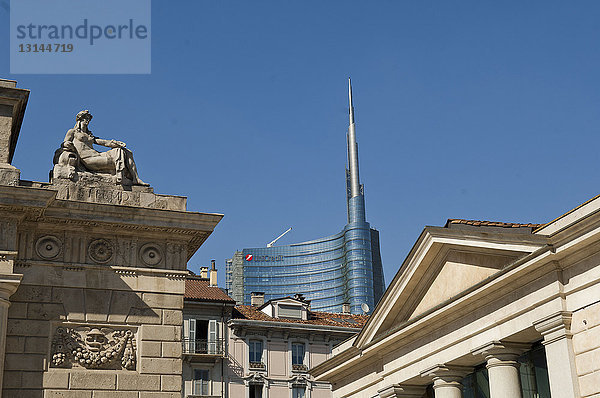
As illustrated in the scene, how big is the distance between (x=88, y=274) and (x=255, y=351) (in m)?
34.8

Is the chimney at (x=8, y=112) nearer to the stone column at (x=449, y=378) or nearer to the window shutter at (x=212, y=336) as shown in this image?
the stone column at (x=449, y=378)

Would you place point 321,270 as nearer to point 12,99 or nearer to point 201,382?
point 201,382

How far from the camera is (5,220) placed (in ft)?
58.6

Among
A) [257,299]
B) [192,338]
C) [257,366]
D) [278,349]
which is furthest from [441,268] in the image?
[257,299]

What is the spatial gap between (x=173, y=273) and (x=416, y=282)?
35.9ft

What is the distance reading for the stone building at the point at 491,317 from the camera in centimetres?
2016

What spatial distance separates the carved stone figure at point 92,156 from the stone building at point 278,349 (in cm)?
3258

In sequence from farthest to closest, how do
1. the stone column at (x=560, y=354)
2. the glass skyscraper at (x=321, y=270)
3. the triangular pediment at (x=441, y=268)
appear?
the glass skyscraper at (x=321, y=270)
the triangular pediment at (x=441, y=268)
the stone column at (x=560, y=354)

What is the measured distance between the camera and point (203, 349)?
50.2 m

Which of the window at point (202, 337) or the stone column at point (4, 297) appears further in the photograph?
the window at point (202, 337)

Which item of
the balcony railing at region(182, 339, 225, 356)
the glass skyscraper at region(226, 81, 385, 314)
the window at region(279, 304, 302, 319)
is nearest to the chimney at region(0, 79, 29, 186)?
the balcony railing at region(182, 339, 225, 356)

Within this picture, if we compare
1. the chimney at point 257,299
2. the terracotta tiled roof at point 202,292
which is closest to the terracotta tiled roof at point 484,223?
the terracotta tiled roof at point 202,292

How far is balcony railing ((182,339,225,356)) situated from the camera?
49.4 meters

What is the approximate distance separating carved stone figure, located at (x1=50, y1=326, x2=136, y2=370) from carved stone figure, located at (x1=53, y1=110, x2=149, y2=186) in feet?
11.5
